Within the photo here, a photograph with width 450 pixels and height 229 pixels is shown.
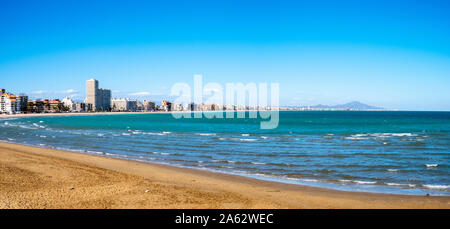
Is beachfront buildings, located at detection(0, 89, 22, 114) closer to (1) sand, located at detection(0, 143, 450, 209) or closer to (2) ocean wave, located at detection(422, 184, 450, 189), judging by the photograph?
(1) sand, located at detection(0, 143, 450, 209)

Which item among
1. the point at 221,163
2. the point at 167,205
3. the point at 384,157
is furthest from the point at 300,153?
the point at 167,205

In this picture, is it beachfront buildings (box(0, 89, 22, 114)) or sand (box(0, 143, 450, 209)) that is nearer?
sand (box(0, 143, 450, 209))

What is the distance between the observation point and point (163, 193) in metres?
10.0

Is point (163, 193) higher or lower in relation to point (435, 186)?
higher

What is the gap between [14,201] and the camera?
27.7 ft

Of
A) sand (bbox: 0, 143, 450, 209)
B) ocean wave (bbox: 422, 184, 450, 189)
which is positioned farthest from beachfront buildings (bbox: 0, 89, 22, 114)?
ocean wave (bbox: 422, 184, 450, 189)

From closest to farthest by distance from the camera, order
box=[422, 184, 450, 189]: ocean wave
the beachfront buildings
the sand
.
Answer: the sand < box=[422, 184, 450, 189]: ocean wave < the beachfront buildings

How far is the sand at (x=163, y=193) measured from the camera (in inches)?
343

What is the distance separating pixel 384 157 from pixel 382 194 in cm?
996

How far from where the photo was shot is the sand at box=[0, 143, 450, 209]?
8703 millimetres

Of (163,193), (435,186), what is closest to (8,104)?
(163,193)

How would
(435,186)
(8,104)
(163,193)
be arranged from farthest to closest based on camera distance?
(8,104)
(435,186)
(163,193)

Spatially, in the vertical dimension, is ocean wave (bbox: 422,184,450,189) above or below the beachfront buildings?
below

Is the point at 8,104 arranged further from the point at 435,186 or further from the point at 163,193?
the point at 435,186
